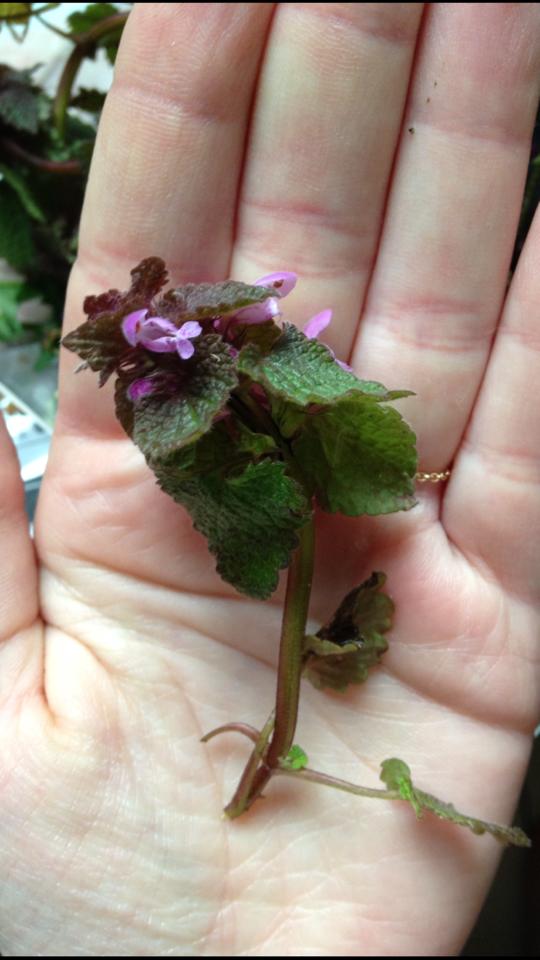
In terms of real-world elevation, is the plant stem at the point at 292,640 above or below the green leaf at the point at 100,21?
below

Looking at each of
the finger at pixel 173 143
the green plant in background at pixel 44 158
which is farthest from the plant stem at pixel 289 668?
the green plant in background at pixel 44 158

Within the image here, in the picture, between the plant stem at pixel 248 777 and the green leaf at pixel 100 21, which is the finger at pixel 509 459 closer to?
the plant stem at pixel 248 777

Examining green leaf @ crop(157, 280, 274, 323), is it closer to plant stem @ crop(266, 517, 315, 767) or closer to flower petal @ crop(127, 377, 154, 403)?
flower petal @ crop(127, 377, 154, 403)

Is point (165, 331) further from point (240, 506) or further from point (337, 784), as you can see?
point (337, 784)

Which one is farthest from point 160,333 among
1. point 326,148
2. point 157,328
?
point 326,148

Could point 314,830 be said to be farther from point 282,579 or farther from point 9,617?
point 9,617

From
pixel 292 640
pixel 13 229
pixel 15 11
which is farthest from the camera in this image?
pixel 13 229
